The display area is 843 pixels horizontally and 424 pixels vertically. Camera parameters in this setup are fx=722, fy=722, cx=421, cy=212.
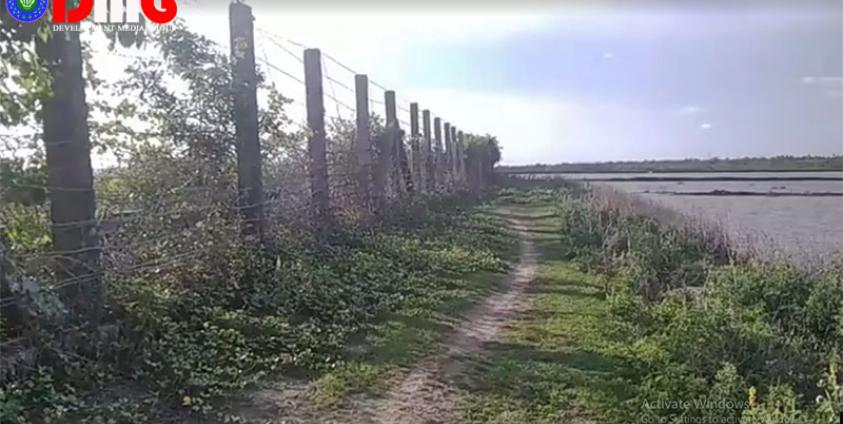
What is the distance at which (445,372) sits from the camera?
4391 millimetres

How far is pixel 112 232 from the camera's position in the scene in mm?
4758

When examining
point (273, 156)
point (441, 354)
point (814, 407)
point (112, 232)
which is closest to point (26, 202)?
point (112, 232)

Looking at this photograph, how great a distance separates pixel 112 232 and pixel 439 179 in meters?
14.2

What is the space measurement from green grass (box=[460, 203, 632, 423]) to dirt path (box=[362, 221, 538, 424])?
115 mm

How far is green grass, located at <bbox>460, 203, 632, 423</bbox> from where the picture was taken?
3729mm

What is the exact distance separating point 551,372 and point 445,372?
638mm

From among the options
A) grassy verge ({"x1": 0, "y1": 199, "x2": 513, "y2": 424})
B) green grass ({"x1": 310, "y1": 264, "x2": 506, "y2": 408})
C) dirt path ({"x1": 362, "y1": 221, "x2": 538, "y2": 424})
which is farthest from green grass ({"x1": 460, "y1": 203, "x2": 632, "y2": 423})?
grassy verge ({"x1": 0, "y1": 199, "x2": 513, "y2": 424})

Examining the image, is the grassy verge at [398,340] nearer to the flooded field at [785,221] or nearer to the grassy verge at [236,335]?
the grassy verge at [236,335]

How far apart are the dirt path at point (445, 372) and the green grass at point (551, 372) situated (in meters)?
0.12

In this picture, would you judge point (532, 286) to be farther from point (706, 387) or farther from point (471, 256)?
point (706, 387)

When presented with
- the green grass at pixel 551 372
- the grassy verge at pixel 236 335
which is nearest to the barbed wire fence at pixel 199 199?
the grassy verge at pixel 236 335

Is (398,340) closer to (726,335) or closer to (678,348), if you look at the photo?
(678,348)

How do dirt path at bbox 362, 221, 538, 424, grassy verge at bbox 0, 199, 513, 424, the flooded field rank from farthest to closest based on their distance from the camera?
the flooded field < dirt path at bbox 362, 221, 538, 424 < grassy verge at bbox 0, 199, 513, 424

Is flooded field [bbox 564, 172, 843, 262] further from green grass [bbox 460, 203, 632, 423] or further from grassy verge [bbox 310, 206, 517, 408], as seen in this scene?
grassy verge [bbox 310, 206, 517, 408]
